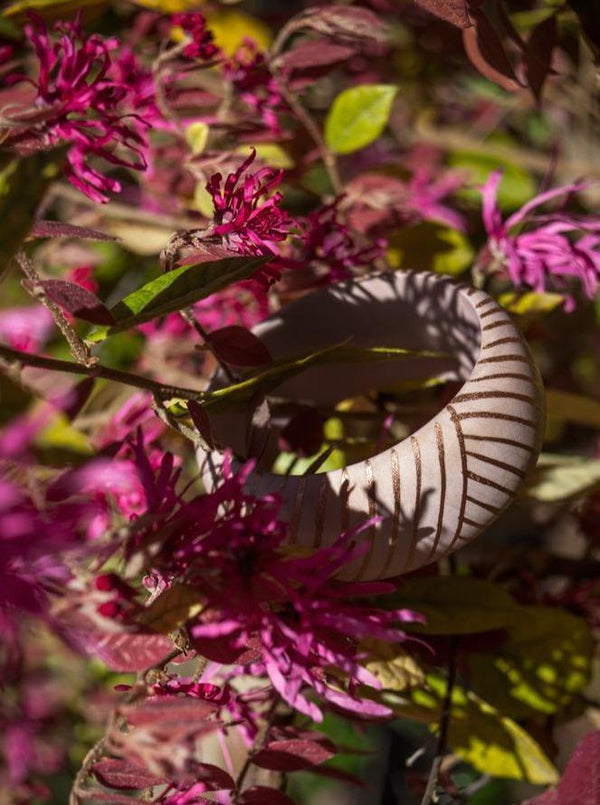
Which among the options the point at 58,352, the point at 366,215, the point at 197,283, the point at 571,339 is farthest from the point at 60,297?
the point at 571,339

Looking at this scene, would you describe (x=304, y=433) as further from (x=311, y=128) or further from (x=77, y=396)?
(x=311, y=128)

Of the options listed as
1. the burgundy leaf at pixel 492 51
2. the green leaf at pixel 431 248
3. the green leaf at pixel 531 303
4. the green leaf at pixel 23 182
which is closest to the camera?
the green leaf at pixel 23 182

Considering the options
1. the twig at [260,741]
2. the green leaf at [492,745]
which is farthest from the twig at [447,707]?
the twig at [260,741]

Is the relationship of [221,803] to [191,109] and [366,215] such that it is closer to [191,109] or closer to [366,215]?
[366,215]

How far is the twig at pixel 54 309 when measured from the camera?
0.41m

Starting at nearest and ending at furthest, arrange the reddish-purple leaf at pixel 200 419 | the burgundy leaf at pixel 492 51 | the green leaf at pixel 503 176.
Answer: the reddish-purple leaf at pixel 200 419
the burgundy leaf at pixel 492 51
the green leaf at pixel 503 176

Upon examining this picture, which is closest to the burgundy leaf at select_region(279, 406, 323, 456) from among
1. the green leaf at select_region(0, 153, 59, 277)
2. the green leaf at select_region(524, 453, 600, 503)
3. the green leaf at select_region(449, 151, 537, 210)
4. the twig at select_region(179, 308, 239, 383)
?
the twig at select_region(179, 308, 239, 383)

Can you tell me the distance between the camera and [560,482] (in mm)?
687

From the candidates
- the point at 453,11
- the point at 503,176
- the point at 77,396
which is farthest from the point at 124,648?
the point at 503,176

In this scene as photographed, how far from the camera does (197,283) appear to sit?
41 centimetres

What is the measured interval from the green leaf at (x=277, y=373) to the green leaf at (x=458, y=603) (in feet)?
0.52

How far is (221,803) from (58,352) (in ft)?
1.74

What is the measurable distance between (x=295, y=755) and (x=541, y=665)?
216 millimetres

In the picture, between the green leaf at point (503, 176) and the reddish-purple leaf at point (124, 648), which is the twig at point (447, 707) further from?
the green leaf at point (503, 176)
